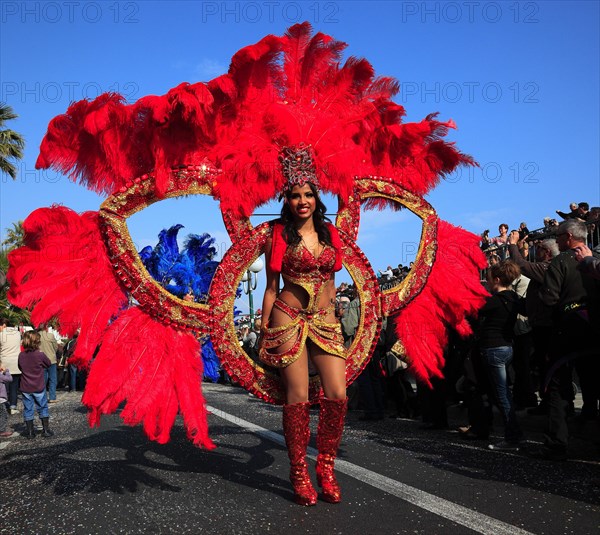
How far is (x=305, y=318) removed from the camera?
446cm

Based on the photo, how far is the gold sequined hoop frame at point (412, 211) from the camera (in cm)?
523

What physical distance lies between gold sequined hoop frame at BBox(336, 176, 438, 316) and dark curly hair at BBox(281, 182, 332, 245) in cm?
53

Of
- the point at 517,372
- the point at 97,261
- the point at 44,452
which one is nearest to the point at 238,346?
the point at 97,261

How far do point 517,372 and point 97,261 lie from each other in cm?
546

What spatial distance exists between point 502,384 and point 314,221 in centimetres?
289

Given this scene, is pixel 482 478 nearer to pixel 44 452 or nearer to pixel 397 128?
pixel 397 128

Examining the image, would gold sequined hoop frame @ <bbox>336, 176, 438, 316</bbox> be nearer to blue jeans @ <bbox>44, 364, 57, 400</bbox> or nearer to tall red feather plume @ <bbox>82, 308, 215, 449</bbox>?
tall red feather plume @ <bbox>82, 308, 215, 449</bbox>

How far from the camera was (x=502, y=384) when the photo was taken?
642cm

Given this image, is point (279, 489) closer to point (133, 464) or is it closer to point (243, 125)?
point (133, 464)

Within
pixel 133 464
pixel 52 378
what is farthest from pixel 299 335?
pixel 52 378

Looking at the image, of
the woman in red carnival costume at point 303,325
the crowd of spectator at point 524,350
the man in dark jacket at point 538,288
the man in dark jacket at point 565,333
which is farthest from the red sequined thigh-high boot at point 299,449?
the man in dark jacket at point 538,288

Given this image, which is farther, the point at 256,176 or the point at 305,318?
the point at 256,176

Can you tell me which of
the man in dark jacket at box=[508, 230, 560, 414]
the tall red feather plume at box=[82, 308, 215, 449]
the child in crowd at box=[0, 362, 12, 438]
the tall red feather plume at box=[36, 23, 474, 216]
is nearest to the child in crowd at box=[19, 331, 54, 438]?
the child in crowd at box=[0, 362, 12, 438]

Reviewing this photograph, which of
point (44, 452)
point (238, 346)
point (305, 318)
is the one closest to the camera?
point (305, 318)
